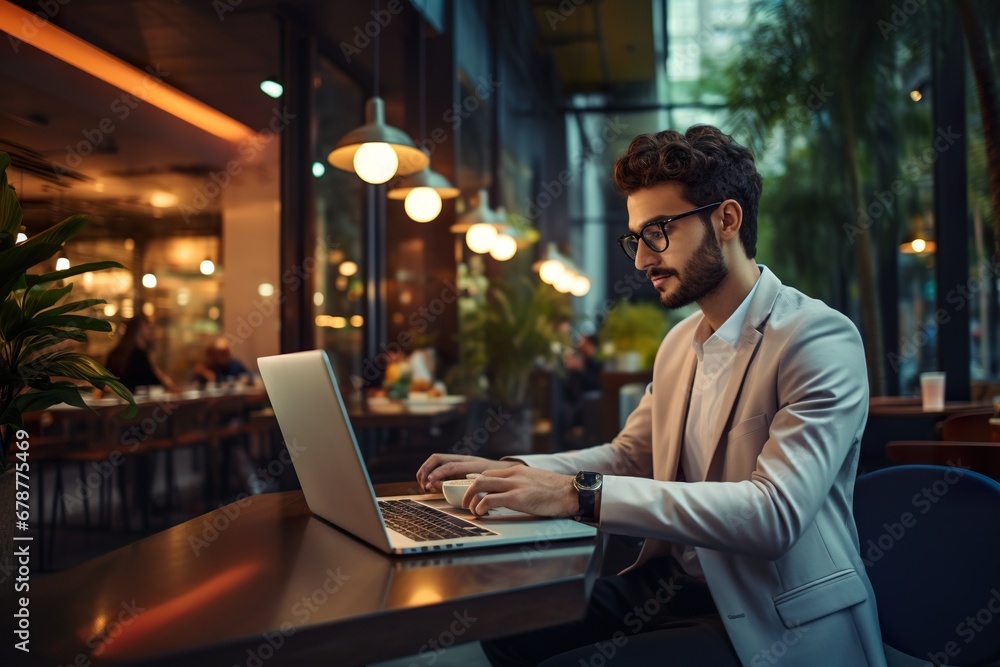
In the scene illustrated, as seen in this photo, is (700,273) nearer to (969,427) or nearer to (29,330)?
(29,330)

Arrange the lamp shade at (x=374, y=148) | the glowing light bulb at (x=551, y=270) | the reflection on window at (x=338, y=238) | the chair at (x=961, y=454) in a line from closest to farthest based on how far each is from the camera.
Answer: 1. the chair at (x=961, y=454)
2. the lamp shade at (x=374, y=148)
3. the reflection on window at (x=338, y=238)
4. the glowing light bulb at (x=551, y=270)

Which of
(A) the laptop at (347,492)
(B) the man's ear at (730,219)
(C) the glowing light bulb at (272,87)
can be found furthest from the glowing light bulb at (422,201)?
(A) the laptop at (347,492)

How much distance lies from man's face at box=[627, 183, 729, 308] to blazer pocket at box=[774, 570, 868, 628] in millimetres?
594

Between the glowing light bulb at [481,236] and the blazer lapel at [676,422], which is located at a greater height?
the glowing light bulb at [481,236]

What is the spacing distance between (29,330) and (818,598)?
60.1 inches

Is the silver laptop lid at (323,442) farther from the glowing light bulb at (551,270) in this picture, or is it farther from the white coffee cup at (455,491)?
the glowing light bulb at (551,270)

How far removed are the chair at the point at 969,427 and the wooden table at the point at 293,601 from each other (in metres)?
3.09

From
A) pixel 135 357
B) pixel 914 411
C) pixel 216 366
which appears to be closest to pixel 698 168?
pixel 914 411

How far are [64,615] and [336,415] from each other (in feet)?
1.40

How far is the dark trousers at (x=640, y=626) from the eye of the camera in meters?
1.39

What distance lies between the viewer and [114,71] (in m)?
4.27

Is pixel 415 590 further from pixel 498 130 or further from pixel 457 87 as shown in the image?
pixel 498 130

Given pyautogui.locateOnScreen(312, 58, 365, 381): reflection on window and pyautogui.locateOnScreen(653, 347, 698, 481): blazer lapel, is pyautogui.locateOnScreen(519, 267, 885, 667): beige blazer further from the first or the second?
pyautogui.locateOnScreen(312, 58, 365, 381): reflection on window

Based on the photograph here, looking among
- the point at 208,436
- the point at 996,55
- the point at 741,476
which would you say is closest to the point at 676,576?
the point at 741,476
